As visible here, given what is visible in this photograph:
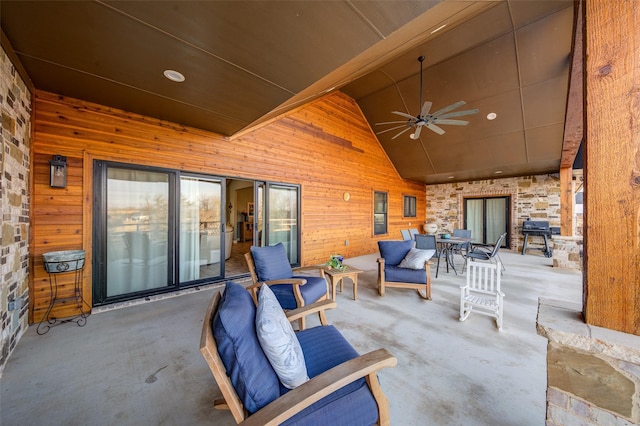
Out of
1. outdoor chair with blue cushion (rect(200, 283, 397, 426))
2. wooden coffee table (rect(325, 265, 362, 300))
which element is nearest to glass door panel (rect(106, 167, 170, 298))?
wooden coffee table (rect(325, 265, 362, 300))

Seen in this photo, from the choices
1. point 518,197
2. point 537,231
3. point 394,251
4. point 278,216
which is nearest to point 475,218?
point 518,197

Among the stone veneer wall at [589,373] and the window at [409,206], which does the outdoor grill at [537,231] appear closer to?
the window at [409,206]

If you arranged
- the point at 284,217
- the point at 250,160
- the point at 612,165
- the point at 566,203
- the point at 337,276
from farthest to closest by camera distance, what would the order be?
the point at 566,203
the point at 284,217
the point at 250,160
the point at 337,276
the point at 612,165

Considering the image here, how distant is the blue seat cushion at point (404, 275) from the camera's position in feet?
11.7

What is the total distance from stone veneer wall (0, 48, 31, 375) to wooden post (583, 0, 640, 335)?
3938 millimetres

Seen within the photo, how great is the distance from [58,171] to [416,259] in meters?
4.81

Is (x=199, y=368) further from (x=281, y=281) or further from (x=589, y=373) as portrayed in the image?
(x=589, y=373)

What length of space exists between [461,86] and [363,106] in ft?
8.57

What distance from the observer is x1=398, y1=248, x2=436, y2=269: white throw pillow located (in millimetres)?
3562

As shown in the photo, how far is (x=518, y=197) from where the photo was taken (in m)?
8.12

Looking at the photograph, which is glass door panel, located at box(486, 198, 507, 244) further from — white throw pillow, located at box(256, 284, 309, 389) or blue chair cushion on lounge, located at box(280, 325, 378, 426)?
white throw pillow, located at box(256, 284, 309, 389)

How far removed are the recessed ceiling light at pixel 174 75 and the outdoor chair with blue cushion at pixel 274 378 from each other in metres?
2.33

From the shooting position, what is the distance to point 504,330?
262 centimetres

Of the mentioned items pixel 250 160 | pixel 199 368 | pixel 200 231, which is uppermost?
pixel 250 160
